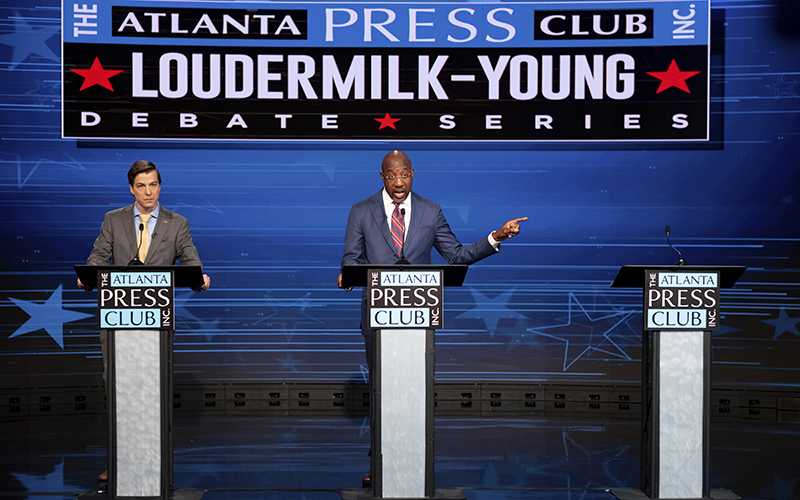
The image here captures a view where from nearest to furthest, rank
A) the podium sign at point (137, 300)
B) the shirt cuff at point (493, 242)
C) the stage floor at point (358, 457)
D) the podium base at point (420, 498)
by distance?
the podium sign at point (137, 300) < the podium base at point (420, 498) < the shirt cuff at point (493, 242) < the stage floor at point (358, 457)

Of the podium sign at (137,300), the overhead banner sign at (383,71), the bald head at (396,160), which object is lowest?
the podium sign at (137,300)

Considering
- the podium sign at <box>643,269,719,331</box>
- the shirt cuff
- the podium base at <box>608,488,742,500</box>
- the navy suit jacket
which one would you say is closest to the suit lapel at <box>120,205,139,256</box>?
the navy suit jacket

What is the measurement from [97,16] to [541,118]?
130 inches

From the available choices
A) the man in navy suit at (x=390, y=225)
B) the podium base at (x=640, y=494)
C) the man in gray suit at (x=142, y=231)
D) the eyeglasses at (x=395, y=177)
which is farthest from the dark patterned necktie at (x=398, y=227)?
the podium base at (x=640, y=494)

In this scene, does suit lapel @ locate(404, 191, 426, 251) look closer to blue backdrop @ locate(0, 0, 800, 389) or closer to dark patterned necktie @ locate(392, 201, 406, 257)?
dark patterned necktie @ locate(392, 201, 406, 257)

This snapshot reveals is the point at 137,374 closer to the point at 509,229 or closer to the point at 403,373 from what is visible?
the point at 403,373

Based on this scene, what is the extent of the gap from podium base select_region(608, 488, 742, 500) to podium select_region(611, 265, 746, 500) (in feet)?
0.33

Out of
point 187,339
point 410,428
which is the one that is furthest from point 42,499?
point 187,339

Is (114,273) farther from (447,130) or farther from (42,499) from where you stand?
(447,130)

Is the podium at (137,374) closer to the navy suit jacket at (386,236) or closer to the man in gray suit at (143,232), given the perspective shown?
the man in gray suit at (143,232)

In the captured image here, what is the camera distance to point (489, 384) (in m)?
6.20

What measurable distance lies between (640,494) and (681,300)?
890mm

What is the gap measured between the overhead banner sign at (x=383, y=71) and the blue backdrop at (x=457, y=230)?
0.56 feet

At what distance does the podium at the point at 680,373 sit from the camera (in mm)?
3559
